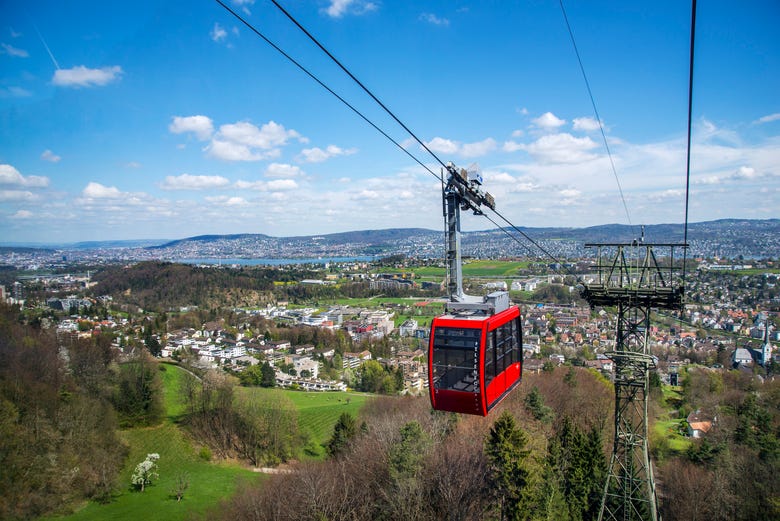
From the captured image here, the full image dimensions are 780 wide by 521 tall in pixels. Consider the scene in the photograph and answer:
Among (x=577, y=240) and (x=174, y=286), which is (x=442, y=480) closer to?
(x=174, y=286)

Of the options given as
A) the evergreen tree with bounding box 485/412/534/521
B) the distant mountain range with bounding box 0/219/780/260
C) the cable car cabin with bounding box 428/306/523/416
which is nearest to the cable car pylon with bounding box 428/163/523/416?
the cable car cabin with bounding box 428/306/523/416

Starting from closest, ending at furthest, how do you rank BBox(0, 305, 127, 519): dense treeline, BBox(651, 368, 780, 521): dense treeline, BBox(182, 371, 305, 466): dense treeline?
BBox(651, 368, 780, 521): dense treeline, BBox(0, 305, 127, 519): dense treeline, BBox(182, 371, 305, 466): dense treeline

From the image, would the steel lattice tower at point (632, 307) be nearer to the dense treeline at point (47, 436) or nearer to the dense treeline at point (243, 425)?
the dense treeline at point (47, 436)

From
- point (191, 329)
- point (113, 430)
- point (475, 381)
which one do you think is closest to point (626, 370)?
point (475, 381)

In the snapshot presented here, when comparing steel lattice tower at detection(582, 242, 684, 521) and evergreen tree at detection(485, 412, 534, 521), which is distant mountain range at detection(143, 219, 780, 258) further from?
steel lattice tower at detection(582, 242, 684, 521)

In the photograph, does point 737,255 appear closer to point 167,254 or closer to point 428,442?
point 428,442

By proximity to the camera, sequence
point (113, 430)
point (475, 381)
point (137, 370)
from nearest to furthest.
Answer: point (475, 381) → point (113, 430) → point (137, 370)
